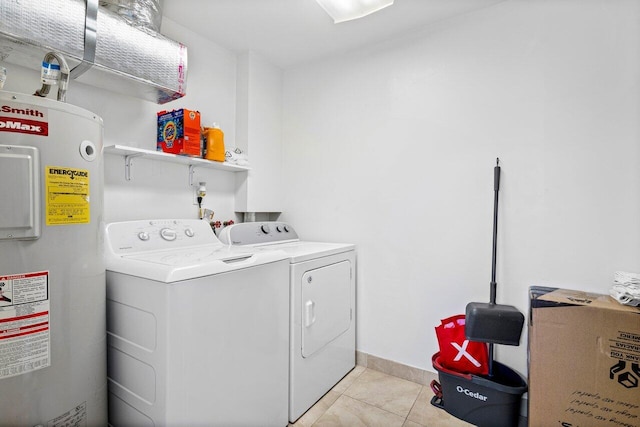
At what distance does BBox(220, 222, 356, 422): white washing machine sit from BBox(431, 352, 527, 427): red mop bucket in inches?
25.0

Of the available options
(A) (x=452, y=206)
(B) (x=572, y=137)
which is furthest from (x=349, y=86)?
(B) (x=572, y=137)

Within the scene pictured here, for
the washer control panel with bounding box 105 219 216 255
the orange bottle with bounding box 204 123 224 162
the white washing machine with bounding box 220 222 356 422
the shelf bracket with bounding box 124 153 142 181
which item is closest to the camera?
the washer control panel with bounding box 105 219 216 255

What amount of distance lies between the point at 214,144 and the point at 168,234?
71 centimetres

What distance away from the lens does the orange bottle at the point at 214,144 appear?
214cm

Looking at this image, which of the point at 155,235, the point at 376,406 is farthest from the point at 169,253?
the point at 376,406

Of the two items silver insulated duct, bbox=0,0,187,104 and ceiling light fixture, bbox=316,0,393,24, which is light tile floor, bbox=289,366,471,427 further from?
ceiling light fixture, bbox=316,0,393,24

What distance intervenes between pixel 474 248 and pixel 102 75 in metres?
2.34

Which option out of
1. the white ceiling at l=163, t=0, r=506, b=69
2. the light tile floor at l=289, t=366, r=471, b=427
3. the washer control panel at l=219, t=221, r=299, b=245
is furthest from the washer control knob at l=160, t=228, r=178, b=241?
the white ceiling at l=163, t=0, r=506, b=69

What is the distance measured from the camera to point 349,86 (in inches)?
97.6

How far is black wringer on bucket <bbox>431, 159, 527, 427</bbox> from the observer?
5.41 feet

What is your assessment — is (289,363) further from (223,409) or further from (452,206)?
(452,206)

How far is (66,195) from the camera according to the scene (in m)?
1.11

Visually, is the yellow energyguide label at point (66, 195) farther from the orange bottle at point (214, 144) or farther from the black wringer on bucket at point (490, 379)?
the black wringer on bucket at point (490, 379)

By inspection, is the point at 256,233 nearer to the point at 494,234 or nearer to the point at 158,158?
the point at 158,158
